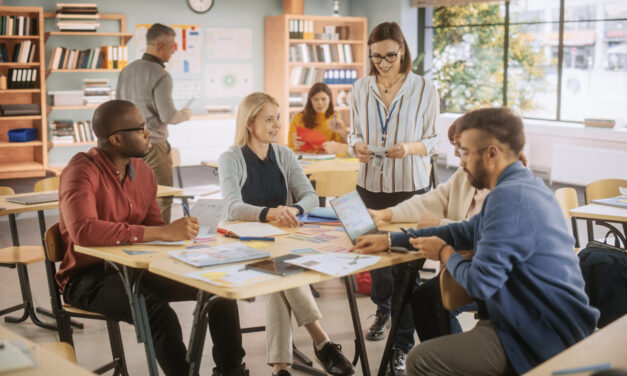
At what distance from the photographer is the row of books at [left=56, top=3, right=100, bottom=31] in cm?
816

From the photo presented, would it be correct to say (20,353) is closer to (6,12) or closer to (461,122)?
(461,122)

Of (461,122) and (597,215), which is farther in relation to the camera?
(597,215)

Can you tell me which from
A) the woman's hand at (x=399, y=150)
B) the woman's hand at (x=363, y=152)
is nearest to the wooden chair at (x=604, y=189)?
the woman's hand at (x=399, y=150)

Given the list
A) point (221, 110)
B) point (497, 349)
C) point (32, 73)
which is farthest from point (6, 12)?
point (497, 349)

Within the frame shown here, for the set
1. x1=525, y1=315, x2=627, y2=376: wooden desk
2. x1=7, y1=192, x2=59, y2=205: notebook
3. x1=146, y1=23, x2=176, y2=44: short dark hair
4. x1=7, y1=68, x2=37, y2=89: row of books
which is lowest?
x1=7, y1=192, x2=59, y2=205: notebook

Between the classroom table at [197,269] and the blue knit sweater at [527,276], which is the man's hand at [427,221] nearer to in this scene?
the classroom table at [197,269]

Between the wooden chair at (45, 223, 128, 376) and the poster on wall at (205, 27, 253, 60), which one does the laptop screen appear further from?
the poster on wall at (205, 27, 253, 60)

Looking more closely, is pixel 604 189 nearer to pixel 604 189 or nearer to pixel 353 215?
pixel 604 189

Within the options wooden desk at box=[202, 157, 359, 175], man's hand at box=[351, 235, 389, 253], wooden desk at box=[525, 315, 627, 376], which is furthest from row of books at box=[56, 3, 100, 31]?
wooden desk at box=[525, 315, 627, 376]

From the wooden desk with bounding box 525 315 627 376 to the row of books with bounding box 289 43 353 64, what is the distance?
322 inches

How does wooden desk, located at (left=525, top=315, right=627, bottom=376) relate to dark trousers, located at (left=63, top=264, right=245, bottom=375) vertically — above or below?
above

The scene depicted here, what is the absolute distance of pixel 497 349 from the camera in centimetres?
205

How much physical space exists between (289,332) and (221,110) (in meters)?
6.88

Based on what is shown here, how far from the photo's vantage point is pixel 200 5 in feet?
30.6
